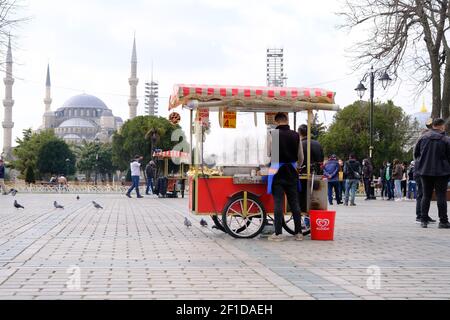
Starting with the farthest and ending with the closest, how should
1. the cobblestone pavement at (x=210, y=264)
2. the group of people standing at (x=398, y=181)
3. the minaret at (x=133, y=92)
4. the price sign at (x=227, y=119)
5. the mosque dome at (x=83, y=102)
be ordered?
the mosque dome at (x=83, y=102) → the minaret at (x=133, y=92) → the group of people standing at (x=398, y=181) → the price sign at (x=227, y=119) → the cobblestone pavement at (x=210, y=264)

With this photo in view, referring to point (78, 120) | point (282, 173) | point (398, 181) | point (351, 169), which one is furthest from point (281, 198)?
point (78, 120)

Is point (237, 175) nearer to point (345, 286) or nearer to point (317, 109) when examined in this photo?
point (317, 109)

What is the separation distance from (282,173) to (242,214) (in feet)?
3.09

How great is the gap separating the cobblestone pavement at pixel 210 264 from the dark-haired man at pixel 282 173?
428 millimetres

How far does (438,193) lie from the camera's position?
12258mm

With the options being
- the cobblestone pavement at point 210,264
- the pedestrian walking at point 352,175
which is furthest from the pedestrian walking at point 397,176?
the cobblestone pavement at point 210,264

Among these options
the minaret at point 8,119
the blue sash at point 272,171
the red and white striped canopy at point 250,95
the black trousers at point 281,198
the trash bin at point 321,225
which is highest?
the minaret at point 8,119

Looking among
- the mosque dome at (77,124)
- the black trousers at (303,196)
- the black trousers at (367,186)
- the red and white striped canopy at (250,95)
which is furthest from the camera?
the mosque dome at (77,124)

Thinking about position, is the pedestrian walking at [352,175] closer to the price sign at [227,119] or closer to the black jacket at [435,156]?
the black jacket at [435,156]

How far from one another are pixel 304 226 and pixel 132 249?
11.7 ft

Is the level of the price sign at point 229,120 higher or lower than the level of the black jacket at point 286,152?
higher

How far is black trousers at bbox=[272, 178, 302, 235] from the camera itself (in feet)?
32.7

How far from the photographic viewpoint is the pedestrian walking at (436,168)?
40.2ft

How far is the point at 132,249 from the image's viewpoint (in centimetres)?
861
